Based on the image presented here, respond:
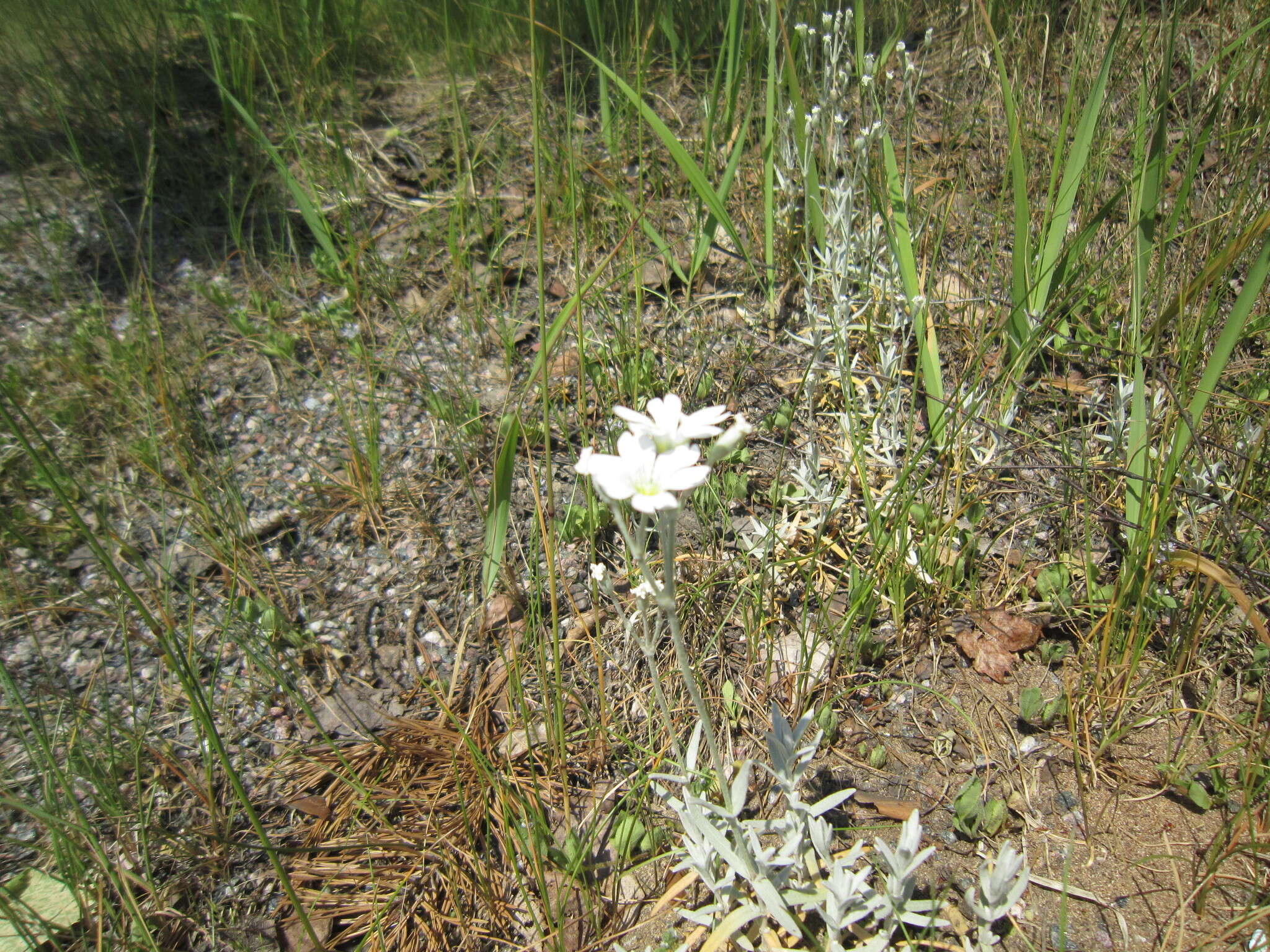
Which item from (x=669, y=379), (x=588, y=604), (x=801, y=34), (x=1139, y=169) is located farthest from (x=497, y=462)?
(x=1139, y=169)

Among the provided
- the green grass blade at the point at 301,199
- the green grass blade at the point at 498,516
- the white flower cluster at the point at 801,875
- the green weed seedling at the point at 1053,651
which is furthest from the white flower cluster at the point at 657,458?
the green grass blade at the point at 301,199

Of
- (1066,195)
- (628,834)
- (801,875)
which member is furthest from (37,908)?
(1066,195)

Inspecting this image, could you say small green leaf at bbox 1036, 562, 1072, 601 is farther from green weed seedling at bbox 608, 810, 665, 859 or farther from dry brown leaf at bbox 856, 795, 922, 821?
green weed seedling at bbox 608, 810, 665, 859

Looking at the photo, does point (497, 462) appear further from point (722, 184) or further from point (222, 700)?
point (722, 184)

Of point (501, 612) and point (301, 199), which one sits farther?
point (301, 199)

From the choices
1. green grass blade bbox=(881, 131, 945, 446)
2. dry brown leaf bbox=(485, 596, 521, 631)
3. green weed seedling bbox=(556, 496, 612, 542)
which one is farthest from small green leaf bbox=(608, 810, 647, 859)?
green grass blade bbox=(881, 131, 945, 446)

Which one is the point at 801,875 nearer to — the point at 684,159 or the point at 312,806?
the point at 312,806
